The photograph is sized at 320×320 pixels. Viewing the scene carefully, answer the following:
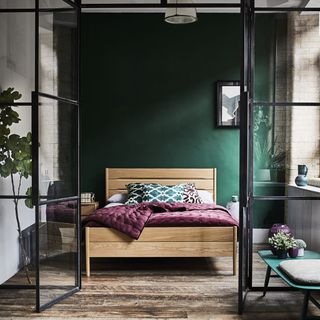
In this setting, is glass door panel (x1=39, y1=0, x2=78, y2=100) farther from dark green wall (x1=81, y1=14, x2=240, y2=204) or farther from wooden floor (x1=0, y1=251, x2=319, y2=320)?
dark green wall (x1=81, y1=14, x2=240, y2=204)

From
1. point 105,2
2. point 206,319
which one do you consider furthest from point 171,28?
point 206,319

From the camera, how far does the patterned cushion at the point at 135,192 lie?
21.0 ft

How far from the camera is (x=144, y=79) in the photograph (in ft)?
23.5

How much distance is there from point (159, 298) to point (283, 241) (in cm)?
111

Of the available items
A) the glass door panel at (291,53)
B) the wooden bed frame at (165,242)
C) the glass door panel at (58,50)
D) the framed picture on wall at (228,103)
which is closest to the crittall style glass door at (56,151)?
the glass door panel at (58,50)

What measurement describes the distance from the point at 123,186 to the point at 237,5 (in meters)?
3.00

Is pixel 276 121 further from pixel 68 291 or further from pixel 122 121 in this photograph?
pixel 122 121

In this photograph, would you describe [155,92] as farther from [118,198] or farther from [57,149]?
[57,149]

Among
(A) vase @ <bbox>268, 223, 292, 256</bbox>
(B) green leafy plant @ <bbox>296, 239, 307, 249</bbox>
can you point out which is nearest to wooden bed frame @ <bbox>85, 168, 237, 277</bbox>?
(A) vase @ <bbox>268, 223, 292, 256</bbox>

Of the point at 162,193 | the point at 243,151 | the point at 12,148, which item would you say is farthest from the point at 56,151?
the point at 162,193

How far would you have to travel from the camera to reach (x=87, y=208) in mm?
6660

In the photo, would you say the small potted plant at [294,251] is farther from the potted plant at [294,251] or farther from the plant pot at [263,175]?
the plant pot at [263,175]

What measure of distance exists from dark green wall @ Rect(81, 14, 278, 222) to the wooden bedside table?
0.51 metres

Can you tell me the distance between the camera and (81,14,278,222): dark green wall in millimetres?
7125
